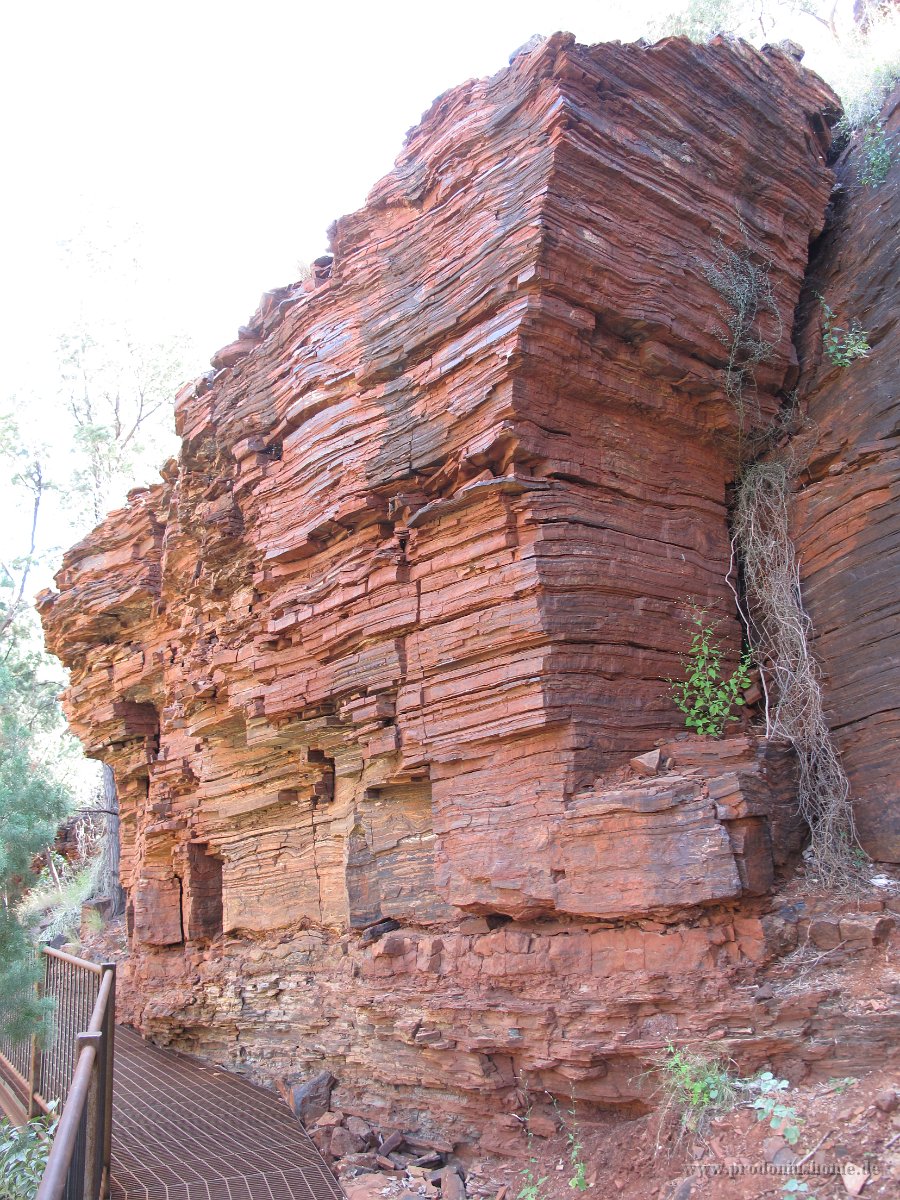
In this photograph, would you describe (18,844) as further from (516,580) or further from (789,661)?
(789,661)

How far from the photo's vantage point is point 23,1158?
614cm

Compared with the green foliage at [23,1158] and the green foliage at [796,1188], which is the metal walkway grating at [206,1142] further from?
the green foliage at [796,1188]

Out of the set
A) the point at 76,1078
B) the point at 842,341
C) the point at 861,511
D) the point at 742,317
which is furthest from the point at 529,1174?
the point at 842,341

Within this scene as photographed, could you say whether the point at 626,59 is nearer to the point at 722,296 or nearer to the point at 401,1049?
the point at 722,296

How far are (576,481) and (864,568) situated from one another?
223cm

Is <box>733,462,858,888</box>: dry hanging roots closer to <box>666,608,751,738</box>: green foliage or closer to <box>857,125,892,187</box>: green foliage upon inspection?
<box>666,608,751,738</box>: green foliage

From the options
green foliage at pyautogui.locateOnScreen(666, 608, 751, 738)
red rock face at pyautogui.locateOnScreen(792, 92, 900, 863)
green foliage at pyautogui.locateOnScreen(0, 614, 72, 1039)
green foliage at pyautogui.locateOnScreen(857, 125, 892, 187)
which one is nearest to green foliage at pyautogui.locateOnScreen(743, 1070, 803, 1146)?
red rock face at pyautogui.locateOnScreen(792, 92, 900, 863)

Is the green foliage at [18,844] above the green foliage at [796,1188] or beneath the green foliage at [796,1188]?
above

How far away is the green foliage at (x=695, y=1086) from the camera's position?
4965 millimetres

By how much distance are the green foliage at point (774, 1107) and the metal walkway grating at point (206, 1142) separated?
334cm

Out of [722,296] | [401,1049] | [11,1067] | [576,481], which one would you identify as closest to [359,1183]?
[401,1049]

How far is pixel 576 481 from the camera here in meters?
7.06

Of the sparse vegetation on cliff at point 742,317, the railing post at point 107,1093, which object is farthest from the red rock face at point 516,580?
the railing post at point 107,1093

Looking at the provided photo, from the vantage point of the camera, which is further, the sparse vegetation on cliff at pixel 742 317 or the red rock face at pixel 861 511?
the sparse vegetation on cliff at pixel 742 317
